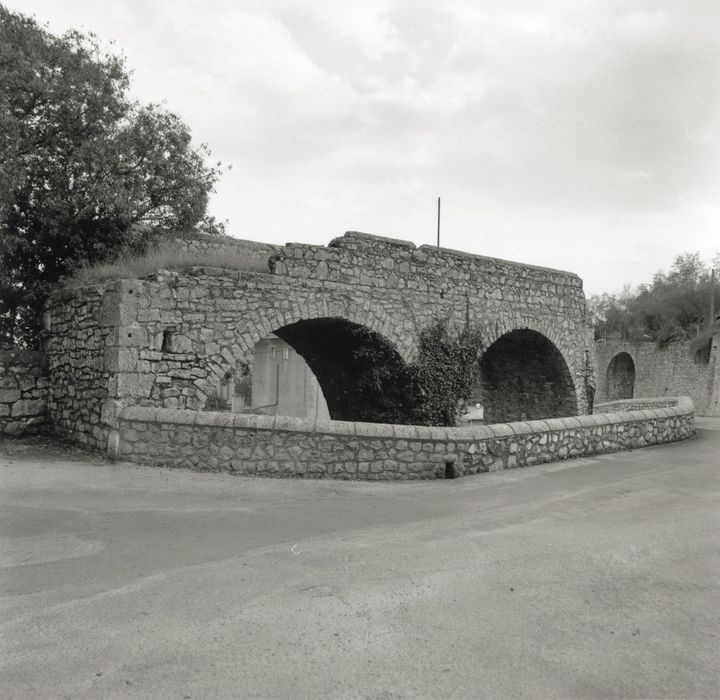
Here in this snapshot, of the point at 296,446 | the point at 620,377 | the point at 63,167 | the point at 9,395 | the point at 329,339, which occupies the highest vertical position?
the point at 63,167

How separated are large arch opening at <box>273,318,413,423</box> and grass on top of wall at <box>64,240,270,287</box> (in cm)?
154

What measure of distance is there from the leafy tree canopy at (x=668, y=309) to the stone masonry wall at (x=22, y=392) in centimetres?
3095

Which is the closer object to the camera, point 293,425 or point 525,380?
point 293,425

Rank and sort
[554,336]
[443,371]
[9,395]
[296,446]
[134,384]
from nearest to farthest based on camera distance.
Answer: [296,446], [134,384], [9,395], [443,371], [554,336]

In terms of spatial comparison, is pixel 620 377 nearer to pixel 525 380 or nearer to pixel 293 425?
pixel 525 380

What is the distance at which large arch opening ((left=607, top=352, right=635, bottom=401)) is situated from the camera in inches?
1526

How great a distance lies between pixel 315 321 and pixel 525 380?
756 cm

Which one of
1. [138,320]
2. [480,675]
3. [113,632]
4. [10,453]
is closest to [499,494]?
[480,675]

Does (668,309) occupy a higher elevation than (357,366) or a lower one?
higher

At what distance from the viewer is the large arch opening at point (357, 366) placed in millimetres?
11227

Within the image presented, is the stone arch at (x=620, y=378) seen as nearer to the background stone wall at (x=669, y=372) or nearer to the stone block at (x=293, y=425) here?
the background stone wall at (x=669, y=372)

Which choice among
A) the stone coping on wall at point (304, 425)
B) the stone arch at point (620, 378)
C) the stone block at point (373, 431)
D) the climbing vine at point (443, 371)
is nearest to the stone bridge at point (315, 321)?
the climbing vine at point (443, 371)

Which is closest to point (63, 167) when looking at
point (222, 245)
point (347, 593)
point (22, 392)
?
point (222, 245)

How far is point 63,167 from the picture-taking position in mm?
11352
